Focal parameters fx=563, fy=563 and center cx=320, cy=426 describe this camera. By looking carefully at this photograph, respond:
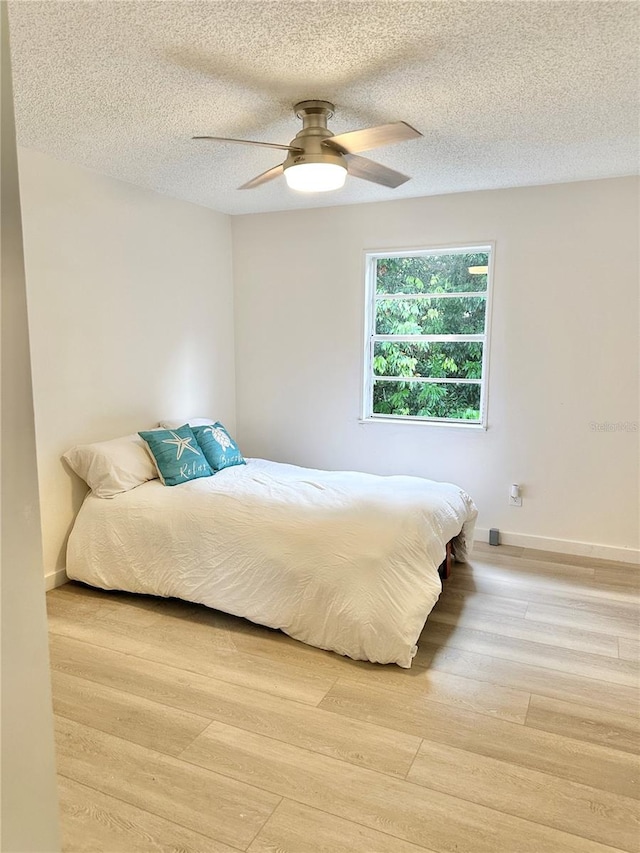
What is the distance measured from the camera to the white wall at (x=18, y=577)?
121 centimetres

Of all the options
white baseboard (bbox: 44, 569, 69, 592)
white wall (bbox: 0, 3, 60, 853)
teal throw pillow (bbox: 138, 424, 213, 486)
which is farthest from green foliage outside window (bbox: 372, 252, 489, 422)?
white wall (bbox: 0, 3, 60, 853)

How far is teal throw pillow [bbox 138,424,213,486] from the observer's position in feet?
11.5

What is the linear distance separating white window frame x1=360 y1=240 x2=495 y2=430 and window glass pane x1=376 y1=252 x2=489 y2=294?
4 cm

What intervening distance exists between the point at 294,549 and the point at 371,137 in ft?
6.23

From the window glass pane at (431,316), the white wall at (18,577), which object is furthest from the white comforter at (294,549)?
the white wall at (18,577)

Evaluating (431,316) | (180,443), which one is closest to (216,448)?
(180,443)

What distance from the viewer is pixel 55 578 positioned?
11.4ft

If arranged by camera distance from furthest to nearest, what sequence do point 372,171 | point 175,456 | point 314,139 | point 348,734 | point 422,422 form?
1. point 422,422
2. point 175,456
3. point 372,171
4. point 314,139
5. point 348,734

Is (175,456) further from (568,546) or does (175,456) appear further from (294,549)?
(568,546)

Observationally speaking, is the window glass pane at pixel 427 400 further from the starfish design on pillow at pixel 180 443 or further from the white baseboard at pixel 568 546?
the starfish design on pillow at pixel 180 443

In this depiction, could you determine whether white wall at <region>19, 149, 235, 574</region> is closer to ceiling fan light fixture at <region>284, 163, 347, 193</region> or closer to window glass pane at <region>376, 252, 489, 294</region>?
window glass pane at <region>376, 252, 489, 294</region>

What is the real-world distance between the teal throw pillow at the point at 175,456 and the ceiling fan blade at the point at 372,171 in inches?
76.1

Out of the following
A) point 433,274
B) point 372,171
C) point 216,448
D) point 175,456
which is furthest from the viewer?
point 433,274

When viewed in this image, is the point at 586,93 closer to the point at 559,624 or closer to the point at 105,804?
the point at 559,624
